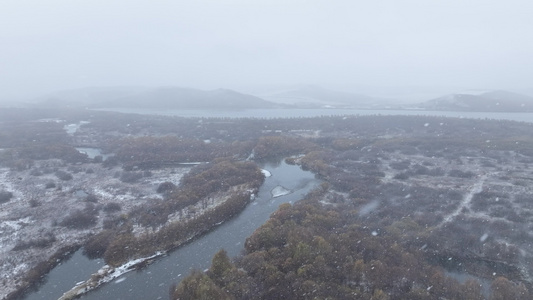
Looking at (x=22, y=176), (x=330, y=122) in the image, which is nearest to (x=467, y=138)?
(x=330, y=122)

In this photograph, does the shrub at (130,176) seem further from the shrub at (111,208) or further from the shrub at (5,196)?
the shrub at (5,196)

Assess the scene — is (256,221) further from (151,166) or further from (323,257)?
(151,166)

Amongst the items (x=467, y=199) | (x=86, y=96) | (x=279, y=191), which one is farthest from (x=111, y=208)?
(x=86, y=96)

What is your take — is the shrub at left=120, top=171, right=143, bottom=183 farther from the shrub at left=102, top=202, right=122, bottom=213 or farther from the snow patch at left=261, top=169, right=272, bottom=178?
the snow patch at left=261, top=169, right=272, bottom=178

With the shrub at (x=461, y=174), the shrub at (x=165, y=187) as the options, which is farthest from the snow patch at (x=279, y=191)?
the shrub at (x=461, y=174)

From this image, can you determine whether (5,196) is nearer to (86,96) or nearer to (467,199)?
(467,199)

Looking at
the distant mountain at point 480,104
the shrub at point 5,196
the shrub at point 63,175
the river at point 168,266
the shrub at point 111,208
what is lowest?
the river at point 168,266

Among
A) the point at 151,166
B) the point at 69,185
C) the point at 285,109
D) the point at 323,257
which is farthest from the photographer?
the point at 285,109

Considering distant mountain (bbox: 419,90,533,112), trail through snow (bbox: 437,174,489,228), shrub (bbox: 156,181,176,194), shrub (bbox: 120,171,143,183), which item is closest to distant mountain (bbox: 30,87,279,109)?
distant mountain (bbox: 419,90,533,112)

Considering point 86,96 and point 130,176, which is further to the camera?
point 86,96
